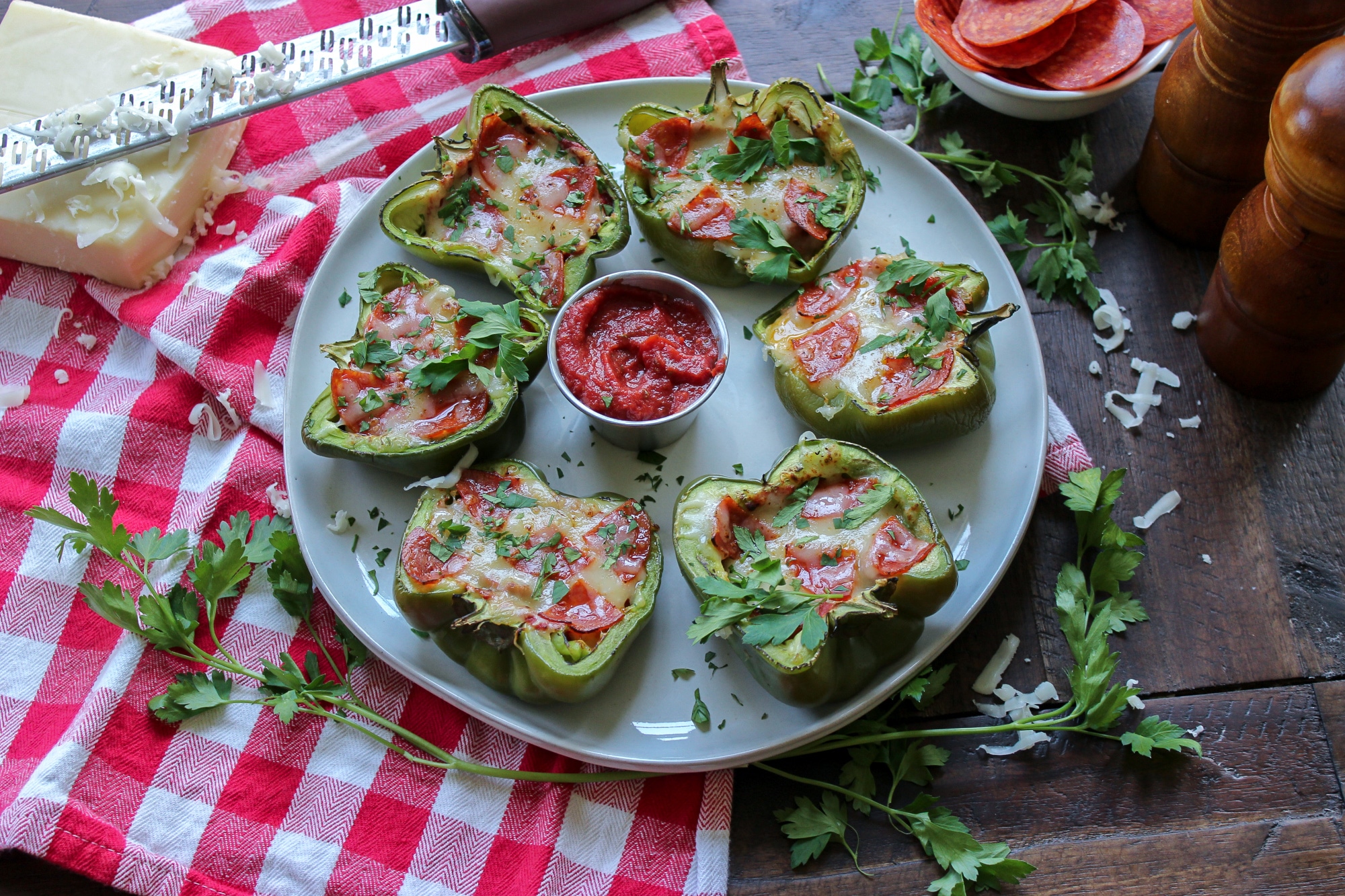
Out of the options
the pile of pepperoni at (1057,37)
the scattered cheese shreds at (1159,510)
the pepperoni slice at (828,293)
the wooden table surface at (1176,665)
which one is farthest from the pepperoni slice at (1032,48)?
the scattered cheese shreds at (1159,510)

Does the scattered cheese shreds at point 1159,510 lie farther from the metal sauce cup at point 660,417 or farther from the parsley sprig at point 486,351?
the parsley sprig at point 486,351

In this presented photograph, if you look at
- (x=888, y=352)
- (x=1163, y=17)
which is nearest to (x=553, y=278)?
(x=888, y=352)

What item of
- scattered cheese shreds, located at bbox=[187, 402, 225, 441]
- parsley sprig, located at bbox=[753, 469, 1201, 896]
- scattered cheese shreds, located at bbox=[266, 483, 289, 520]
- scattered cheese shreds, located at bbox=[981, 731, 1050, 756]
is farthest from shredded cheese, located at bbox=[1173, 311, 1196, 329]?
scattered cheese shreds, located at bbox=[187, 402, 225, 441]

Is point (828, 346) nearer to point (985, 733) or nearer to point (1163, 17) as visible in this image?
point (985, 733)

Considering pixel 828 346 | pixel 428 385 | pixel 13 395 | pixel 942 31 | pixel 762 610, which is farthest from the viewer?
pixel 942 31

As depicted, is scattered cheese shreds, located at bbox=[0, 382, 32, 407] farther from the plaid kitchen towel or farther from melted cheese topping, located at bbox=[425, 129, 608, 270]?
melted cheese topping, located at bbox=[425, 129, 608, 270]

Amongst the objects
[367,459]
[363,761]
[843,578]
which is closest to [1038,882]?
[843,578]

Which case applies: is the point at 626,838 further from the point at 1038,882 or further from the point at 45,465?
the point at 45,465
